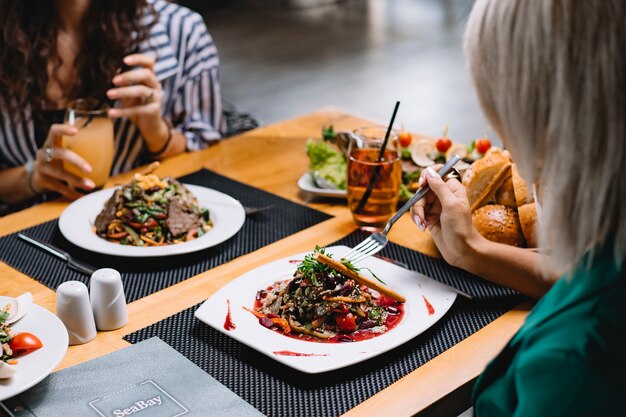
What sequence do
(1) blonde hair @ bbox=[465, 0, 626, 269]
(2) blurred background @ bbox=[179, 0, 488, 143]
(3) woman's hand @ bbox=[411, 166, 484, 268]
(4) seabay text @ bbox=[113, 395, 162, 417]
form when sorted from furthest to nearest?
1. (2) blurred background @ bbox=[179, 0, 488, 143]
2. (3) woman's hand @ bbox=[411, 166, 484, 268]
3. (4) seabay text @ bbox=[113, 395, 162, 417]
4. (1) blonde hair @ bbox=[465, 0, 626, 269]

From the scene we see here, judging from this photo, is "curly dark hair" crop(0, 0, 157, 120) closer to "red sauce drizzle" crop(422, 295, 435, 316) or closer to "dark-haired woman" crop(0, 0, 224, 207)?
"dark-haired woman" crop(0, 0, 224, 207)

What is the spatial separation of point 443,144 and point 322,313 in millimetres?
805

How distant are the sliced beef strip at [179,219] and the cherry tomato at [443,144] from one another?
25.6 inches

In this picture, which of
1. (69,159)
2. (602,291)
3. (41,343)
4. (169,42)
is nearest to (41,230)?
(69,159)

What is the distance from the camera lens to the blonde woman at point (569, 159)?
0.86 metres

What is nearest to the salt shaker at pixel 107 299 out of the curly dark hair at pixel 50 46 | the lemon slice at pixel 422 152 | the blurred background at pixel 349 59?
the lemon slice at pixel 422 152

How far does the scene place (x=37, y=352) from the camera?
4.09 ft

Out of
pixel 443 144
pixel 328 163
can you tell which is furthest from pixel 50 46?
A: pixel 443 144

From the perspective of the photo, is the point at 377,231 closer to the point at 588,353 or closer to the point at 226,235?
the point at 226,235

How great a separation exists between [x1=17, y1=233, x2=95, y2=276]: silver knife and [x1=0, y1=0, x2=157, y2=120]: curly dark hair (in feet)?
2.24

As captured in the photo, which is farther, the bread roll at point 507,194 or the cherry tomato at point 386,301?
the bread roll at point 507,194

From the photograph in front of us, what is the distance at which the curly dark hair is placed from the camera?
2.29 meters

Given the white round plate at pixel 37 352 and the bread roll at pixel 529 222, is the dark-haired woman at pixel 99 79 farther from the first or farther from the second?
the bread roll at pixel 529 222

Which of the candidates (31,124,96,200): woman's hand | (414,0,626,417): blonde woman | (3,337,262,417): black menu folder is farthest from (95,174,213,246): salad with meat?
(414,0,626,417): blonde woman
